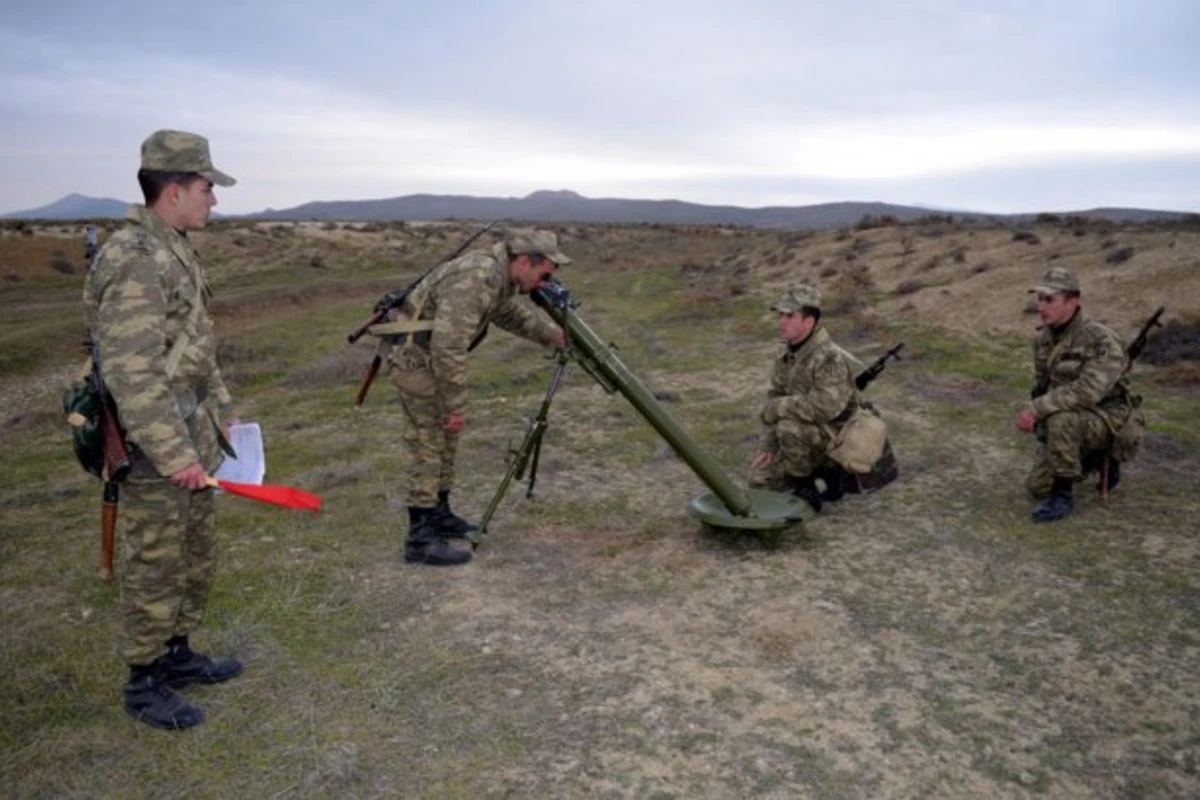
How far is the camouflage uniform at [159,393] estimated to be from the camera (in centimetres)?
369

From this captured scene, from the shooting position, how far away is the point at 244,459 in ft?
15.2

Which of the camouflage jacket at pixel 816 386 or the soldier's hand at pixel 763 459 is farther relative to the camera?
the soldier's hand at pixel 763 459

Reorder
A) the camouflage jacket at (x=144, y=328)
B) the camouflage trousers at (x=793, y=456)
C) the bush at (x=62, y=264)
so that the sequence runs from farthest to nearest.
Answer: the bush at (x=62, y=264), the camouflage trousers at (x=793, y=456), the camouflage jacket at (x=144, y=328)

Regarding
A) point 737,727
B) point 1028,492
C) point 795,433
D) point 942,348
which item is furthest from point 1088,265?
point 737,727

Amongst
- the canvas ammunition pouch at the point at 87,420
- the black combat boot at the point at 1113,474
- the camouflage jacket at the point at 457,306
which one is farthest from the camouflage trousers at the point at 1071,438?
the canvas ammunition pouch at the point at 87,420

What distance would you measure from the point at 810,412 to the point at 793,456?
0.42 metres

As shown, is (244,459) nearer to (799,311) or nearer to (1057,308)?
(799,311)

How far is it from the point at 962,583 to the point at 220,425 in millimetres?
4626

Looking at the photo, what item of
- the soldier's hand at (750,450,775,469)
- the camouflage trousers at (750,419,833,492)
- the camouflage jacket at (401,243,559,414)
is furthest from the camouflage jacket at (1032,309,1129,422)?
the camouflage jacket at (401,243,559,414)

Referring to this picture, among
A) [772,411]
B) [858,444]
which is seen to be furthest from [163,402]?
[858,444]

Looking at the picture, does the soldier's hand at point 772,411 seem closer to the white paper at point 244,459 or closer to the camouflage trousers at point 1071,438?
the camouflage trousers at point 1071,438

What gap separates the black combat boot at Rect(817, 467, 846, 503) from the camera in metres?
7.03

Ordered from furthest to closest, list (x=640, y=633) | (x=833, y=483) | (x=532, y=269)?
(x=833, y=483), (x=532, y=269), (x=640, y=633)

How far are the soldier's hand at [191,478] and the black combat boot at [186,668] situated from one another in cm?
113
